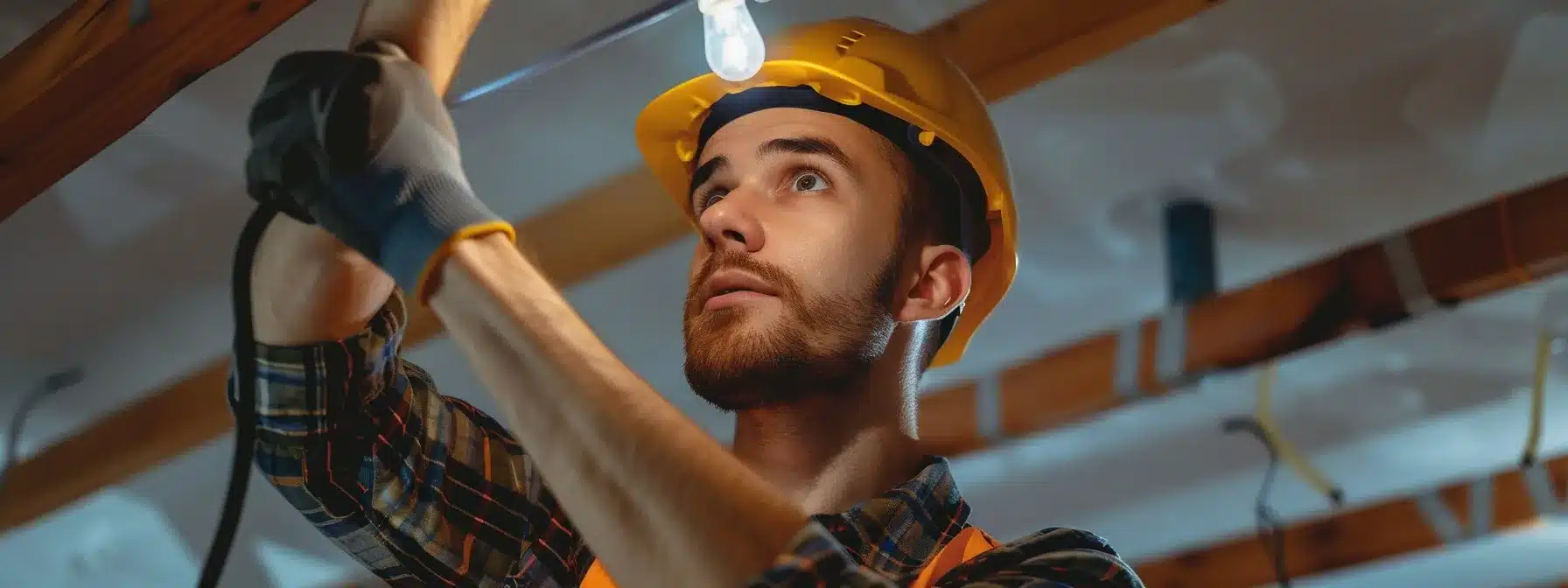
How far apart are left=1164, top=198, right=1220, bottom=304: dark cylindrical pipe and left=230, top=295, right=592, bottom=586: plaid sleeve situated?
218 cm

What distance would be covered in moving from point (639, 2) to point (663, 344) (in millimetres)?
1544

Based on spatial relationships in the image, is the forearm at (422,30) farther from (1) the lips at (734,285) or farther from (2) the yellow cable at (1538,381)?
(2) the yellow cable at (1538,381)

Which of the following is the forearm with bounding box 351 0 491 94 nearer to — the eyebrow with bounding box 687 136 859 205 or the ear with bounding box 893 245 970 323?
the eyebrow with bounding box 687 136 859 205

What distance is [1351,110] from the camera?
10.4 feet

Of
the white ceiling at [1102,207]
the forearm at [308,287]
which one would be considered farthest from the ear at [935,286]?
the white ceiling at [1102,207]

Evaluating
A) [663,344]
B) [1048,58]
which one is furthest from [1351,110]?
[663,344]

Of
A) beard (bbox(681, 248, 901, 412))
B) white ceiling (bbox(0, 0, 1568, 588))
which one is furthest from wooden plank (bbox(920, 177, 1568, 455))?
beard (bbox(681, 248, 901, 412))

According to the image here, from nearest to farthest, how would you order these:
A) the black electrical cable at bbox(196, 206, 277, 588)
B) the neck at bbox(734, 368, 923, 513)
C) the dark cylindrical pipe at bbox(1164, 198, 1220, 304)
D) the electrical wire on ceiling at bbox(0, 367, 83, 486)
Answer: the black electrical cable at bbox(196, 206, 277, 588)
the neck at bbox(734, 368, 923, 513)
the dark cylindrical pipe at bbox(1164, 198, 1220, 304)
the electrical wire on ceiling at bbox(0, 367, 83, 486)

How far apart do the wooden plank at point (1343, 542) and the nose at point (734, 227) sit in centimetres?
352

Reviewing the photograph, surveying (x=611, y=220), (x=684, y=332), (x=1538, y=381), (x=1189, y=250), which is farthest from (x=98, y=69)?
(x=1538, y=381)

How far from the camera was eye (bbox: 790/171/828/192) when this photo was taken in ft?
A: 5.63

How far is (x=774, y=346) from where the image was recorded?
5.25ft

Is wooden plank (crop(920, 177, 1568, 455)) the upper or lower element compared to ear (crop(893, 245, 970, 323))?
upper

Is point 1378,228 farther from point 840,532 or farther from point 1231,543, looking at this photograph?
point 840,532
